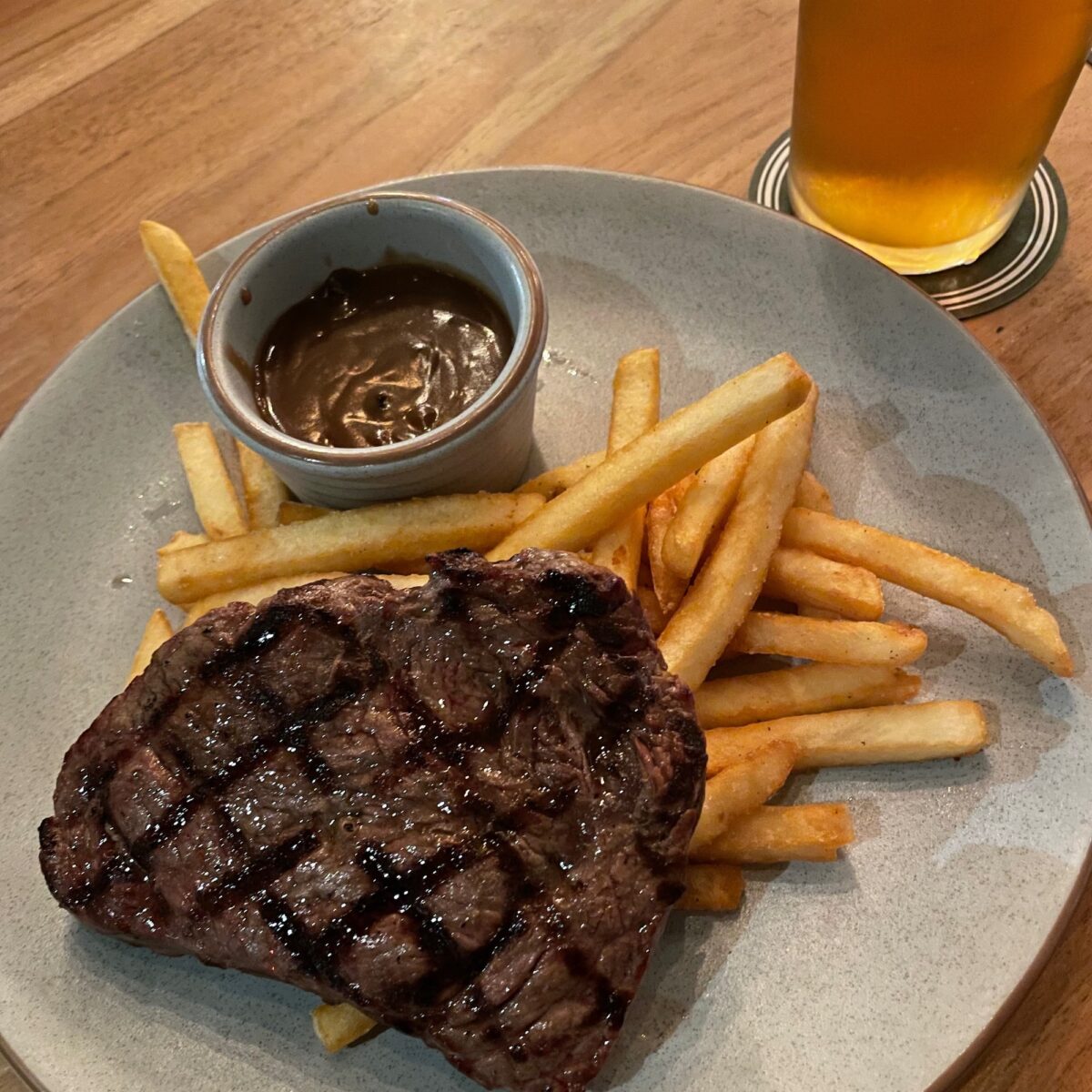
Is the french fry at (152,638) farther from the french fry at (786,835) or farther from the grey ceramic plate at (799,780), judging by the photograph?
the french fry at (786,835)

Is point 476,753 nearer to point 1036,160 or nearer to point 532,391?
point 532,391

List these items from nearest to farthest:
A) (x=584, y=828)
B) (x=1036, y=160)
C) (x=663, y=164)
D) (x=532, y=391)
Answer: (x=584, y=828)
(x=532, y=391)
(x=1036, y=160)
(x=663, y=164)

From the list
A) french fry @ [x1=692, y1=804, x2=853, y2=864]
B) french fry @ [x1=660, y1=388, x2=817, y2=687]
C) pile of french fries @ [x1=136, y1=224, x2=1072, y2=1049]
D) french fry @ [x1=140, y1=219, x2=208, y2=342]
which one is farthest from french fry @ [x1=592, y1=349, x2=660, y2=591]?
french fry @ [x1=140, y1=219, x2=208, y2=342]

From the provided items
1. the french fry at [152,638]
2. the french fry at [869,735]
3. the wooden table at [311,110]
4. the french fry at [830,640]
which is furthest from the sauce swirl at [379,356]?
the wooden table at [311,110]

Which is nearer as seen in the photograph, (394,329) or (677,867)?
(677,867)

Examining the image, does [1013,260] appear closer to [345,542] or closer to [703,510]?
[703,510]

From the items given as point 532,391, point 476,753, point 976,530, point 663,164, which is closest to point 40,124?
point 663,164

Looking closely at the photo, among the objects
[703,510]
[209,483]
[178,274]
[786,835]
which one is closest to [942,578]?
[703,510]
